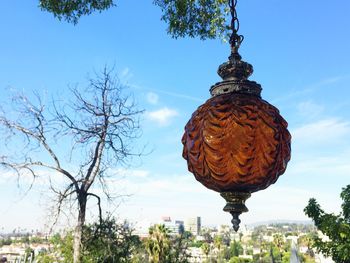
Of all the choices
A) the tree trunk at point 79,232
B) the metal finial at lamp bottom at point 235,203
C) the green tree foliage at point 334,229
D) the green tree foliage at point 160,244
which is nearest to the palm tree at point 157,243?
the green tree foliage at point 160,244

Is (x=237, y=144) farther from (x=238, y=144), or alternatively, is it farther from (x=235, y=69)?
(x=235, y=69)

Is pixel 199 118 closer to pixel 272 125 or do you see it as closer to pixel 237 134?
pixel 237 134

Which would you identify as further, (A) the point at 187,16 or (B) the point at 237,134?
(A) the point at 187,16

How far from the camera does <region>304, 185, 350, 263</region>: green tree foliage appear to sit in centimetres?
664

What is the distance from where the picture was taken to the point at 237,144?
4.24ft

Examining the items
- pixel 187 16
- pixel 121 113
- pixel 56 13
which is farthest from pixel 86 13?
pixel 121 113

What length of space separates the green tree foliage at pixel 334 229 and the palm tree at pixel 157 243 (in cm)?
2301

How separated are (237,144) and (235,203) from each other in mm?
251

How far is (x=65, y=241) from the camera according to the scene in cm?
1791

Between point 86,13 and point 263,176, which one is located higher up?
point 86,13

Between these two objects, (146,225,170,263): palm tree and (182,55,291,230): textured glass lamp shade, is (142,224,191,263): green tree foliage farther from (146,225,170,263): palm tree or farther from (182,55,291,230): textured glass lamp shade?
(182,55,291,230): textured glass lamp shade

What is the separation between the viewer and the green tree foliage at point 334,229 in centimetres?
664

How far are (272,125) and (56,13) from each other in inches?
129

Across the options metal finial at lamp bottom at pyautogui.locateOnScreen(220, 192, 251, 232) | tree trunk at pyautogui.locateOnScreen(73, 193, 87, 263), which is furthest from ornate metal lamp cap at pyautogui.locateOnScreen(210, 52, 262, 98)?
tree trunk at pyautogui.locateOnScreen(73, 193, 87, 263)
